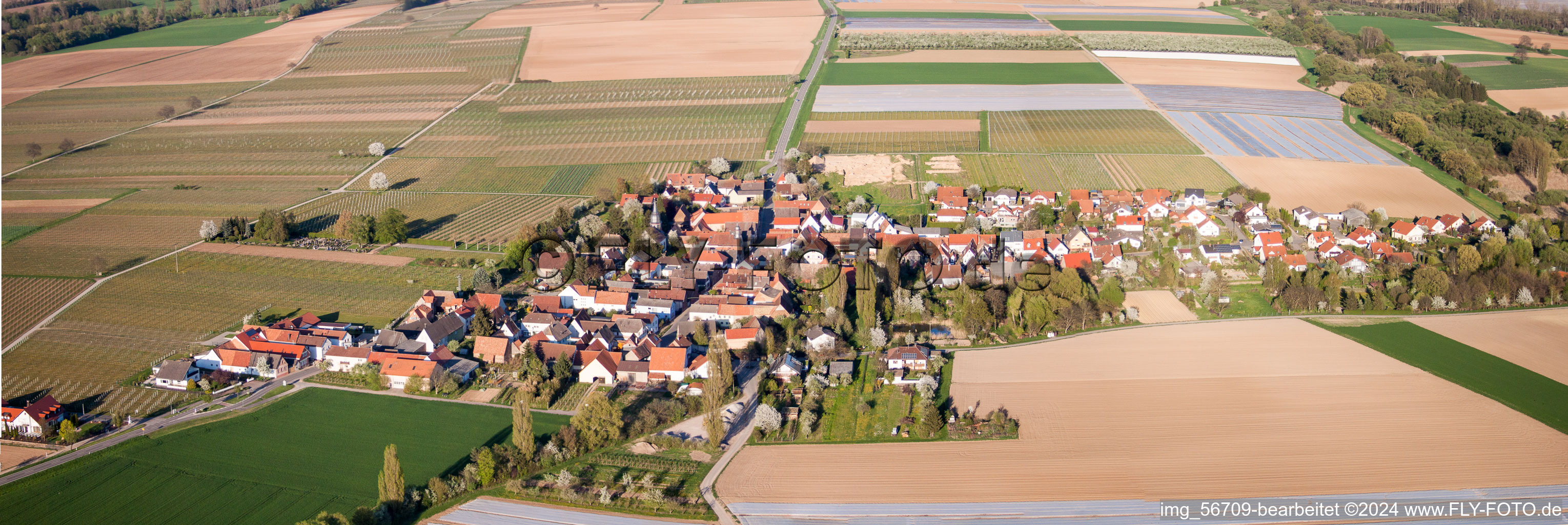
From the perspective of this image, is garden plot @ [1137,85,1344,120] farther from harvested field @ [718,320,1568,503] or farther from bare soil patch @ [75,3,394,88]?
bare soil patch @ [75,3,394,88]

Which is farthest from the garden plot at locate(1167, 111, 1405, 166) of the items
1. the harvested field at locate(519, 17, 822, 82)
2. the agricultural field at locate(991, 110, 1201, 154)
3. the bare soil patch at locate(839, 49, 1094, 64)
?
the harvested field at locate(519, 17, 822, 82)

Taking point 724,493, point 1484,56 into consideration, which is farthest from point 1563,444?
point 1484,56

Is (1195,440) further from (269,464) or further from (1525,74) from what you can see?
(1525,74)

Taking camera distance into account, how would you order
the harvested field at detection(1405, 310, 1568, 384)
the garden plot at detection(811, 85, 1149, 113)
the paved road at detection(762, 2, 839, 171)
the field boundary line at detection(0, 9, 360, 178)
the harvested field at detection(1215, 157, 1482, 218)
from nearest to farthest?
the harvested field at detection(1405, 310, 1568, 384), the harvested field at detection(1215, 157, 1482, 218), the paved road at detection(762, 2, 839, 171), the field boundary line at detection(0, 9, 360, 178), the garden plot at detection(811, 85, 1149, 113)

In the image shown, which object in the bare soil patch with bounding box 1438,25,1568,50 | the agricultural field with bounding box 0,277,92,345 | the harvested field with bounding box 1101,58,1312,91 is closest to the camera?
the agricultural field with bounding box 0,277,92,345

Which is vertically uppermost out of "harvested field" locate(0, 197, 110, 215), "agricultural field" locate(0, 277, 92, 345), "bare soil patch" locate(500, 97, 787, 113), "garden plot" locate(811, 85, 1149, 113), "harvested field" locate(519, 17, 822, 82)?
"harvested field" locate(519, 17, 822, 82)

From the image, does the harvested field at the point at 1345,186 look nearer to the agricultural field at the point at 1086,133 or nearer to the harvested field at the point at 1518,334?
the agricultural field at the point at 1086,133

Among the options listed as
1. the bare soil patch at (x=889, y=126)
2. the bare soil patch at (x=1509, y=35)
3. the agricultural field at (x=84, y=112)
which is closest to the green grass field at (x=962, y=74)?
the bare soil patch at (x=889, y=126)
